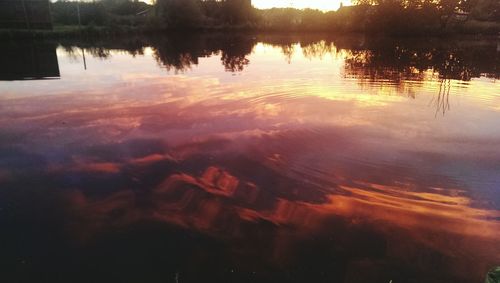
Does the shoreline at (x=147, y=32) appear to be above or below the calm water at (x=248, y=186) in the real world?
above

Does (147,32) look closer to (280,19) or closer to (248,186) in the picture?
(280,19)

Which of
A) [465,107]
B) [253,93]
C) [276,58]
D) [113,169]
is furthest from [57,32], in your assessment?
[465,107]

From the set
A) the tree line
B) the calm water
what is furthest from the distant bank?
the calm water

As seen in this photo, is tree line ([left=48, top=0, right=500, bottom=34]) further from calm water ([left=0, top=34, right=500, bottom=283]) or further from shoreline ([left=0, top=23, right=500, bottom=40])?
calm water ([left=0, top=34, right=500, bottom=283])

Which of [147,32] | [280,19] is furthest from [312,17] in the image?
[147,32]

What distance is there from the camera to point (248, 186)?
5785 mm

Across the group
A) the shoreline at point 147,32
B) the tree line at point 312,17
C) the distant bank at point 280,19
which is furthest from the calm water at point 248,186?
the tree line at point 312,17

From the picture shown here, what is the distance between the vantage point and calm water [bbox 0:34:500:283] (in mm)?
4121

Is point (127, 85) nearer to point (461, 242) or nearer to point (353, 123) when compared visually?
point (353, 123)

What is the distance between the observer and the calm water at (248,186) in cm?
412

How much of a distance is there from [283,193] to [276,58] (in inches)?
669

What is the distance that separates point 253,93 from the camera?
462 inches

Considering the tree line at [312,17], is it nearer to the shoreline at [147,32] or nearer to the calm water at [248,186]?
the shoreline at [147,32]

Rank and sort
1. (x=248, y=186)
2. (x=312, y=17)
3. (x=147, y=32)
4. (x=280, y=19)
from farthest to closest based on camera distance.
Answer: (x=280, y=19) < (x=312, y=17) < (x=147, y=32) < (x=248, y=186)
